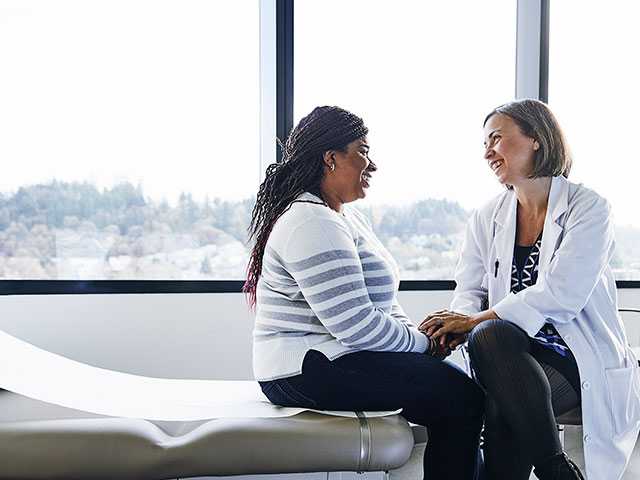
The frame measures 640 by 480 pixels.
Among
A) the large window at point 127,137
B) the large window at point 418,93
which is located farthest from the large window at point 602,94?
the large window at point 127,137

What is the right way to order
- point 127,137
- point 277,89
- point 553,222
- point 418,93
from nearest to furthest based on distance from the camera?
point 553,222, point 127,137, point 277,89, point 418,93

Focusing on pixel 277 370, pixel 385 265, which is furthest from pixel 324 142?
pixel 277 370

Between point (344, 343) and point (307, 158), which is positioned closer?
point (344, 343)

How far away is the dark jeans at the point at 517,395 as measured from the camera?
53.4 inches

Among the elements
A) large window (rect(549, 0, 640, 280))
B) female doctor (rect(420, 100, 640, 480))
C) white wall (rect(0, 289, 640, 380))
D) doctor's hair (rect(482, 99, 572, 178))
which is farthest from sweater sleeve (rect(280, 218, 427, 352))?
large window (rect(549, 0, 640, 280))

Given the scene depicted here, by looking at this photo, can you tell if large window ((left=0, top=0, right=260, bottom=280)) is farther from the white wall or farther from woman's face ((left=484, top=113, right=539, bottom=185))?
woman's face ((left=484, top=113, right=539, bottom=185))

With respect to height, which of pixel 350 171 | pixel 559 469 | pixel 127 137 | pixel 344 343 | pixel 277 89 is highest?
pixel 277 89

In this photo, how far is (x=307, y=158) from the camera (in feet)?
5.03

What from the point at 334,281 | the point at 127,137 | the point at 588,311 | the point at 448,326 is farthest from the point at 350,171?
the point at 127,137

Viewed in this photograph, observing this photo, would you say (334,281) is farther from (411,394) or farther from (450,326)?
(450,326)

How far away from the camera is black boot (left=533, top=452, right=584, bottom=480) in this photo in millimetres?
1322

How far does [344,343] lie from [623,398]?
67cm

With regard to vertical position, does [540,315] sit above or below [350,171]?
below

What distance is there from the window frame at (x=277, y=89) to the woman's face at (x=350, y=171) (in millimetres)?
876
